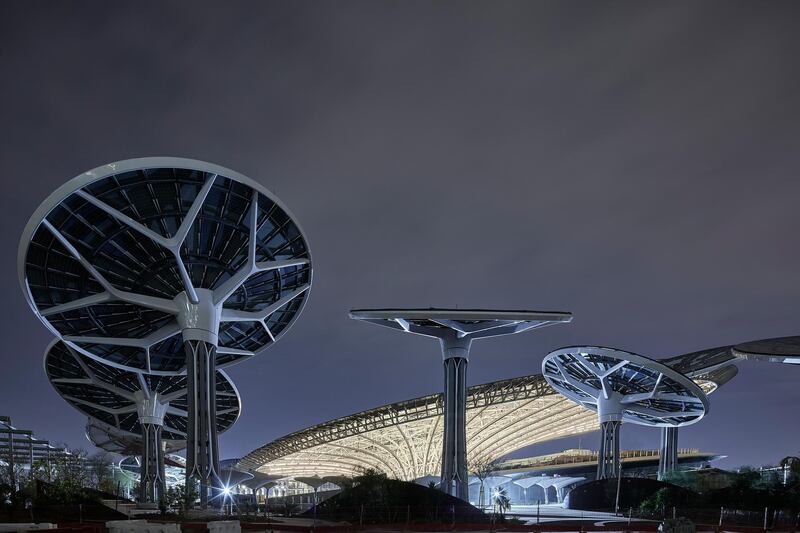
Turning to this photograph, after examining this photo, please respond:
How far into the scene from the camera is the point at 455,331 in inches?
1924

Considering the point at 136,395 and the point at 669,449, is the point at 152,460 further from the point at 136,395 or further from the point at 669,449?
the point at 669,449

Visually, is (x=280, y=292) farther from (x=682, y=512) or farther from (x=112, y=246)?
(x=682, y=512)

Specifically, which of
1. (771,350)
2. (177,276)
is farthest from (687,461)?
(177,276)

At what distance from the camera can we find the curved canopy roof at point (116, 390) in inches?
2458

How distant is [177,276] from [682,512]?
1317 inches

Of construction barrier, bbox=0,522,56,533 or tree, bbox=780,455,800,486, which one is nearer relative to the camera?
construction barrier, bbox=0,522,56,533

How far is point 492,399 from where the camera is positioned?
77.3m

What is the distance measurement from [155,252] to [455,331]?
2153cm

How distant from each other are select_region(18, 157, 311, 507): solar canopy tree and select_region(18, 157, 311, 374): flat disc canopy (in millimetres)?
67

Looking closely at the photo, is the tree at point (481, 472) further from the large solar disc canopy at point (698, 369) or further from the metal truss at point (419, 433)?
the large solar disc canopy at point (698, 369)

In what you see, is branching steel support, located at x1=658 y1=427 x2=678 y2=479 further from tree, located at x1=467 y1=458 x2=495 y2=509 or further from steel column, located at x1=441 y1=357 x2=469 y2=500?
steel column, located at x1=441 y1=357 x2=469 y2=500

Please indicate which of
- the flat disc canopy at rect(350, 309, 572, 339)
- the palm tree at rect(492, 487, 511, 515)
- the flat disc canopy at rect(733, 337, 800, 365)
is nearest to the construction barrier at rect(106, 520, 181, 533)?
the palm tree at rect(492, 487, 511, 515)

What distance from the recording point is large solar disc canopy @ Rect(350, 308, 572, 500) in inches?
1794

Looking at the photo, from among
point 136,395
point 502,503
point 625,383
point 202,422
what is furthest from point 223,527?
point 136,395
